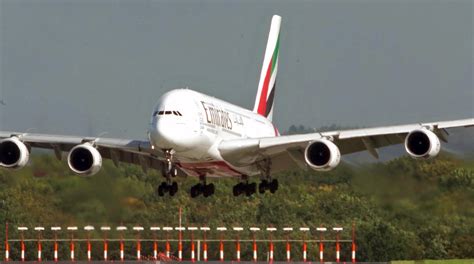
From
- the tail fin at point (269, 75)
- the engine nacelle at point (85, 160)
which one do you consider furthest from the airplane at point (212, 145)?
the tail fin at point (269, 75)

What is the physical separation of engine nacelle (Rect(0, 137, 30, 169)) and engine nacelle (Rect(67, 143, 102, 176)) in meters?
1.61

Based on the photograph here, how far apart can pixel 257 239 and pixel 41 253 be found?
8.74m

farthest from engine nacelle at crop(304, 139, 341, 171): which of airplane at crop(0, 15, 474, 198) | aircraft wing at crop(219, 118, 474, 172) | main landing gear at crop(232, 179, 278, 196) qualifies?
main landing gear at crop(232, 179, 278, 196)

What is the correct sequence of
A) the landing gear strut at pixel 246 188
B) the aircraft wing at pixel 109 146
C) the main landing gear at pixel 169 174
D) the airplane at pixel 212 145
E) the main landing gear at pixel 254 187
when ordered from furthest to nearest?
1. the landing gear strut at pixel 246 188
2. the main landing gear at pixel 254 187
3. the aircraft wing at pixel 109 146
4. the airplane at pixel 212 145
5. the main landing gear at pixel 169 174

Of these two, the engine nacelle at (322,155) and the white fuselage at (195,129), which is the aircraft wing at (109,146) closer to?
the white fuselage at (195,129)

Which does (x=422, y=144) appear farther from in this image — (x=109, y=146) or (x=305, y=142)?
(x=109, y=146)

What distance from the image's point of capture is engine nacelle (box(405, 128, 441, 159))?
147 feet

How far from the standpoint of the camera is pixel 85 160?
153ft

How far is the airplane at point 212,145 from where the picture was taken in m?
43.8

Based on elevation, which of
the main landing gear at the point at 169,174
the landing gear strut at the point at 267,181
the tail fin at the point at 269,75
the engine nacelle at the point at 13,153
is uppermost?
the tail fin at the point at 269,75

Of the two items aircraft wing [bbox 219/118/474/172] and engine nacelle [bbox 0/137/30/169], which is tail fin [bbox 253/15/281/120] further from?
engine nacelle [bbox 0/137/30/169]

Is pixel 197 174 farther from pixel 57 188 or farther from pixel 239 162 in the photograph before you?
pixel 57 188

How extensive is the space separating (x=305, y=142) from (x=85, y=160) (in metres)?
7.17

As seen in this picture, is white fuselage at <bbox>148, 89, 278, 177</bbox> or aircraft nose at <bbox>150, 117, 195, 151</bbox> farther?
white fuselage at <bbox>148, 89, 278, 177</bbox>
